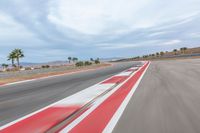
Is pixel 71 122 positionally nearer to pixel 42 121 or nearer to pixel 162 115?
pixel 42 121

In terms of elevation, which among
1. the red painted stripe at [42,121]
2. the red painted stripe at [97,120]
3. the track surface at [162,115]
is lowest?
the red painted stripe at [42,121]

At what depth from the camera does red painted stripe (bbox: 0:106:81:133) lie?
4600 millimetres

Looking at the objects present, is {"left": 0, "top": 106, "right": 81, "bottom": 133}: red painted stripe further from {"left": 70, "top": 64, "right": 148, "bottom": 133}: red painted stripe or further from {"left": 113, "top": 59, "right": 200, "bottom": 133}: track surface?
{"left": 113, "top": 59, "right": 200, "bottom": 133}: track surface

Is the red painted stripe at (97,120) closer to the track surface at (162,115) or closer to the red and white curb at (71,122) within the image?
the red and white curb at (71,122)

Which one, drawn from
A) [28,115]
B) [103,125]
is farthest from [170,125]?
[28,115]

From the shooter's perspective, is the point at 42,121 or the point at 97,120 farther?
the point at 42,121

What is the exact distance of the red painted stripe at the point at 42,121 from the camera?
15.1ft

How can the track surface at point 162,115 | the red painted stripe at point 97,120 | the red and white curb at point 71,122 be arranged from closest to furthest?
1. the track surface at point 162,115
2. the red painted stripe at point 97,120
3. the red and white curb at point 71,122

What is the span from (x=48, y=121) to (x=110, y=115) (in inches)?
56.0

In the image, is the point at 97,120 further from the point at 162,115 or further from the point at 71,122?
the point at 162,115

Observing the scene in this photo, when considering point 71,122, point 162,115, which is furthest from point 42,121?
point 162,115

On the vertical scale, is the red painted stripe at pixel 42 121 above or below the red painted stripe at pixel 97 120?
below

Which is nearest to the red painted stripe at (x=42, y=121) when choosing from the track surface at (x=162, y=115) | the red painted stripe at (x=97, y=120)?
the red painted stripe at (x=97, y=120)

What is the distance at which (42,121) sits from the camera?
205 inches
